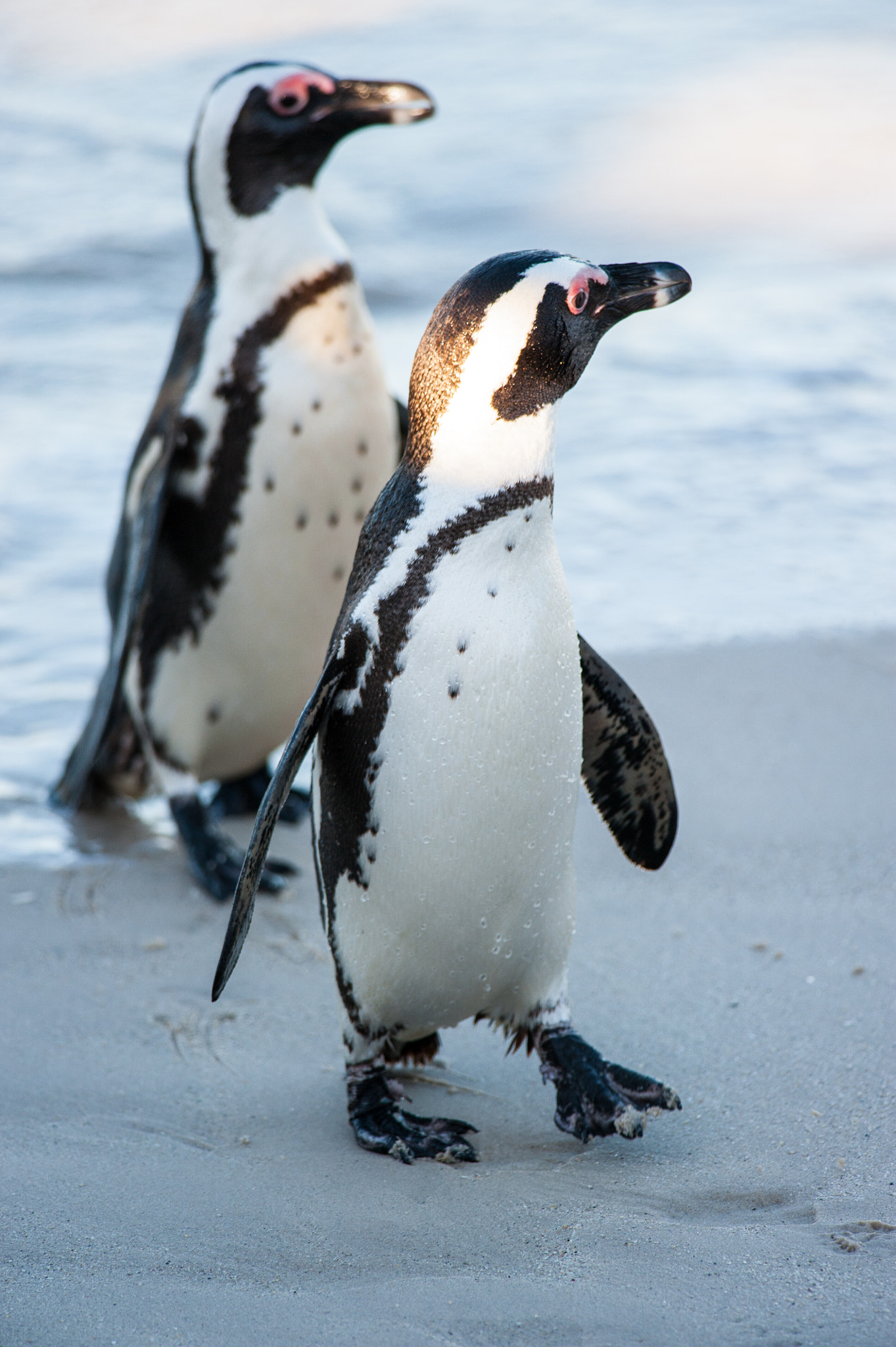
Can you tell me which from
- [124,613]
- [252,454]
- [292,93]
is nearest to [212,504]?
[252,454]

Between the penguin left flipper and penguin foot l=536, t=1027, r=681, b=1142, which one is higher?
penguin foot l=536, t=1027, r=681, b=1142

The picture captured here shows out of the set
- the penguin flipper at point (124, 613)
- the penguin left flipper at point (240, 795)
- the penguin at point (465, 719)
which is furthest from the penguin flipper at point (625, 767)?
the penguin left flipper at point (240, 795)

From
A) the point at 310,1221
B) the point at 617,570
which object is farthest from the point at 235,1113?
the point at 617,570

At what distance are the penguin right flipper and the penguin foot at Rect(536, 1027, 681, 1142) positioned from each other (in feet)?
4.28

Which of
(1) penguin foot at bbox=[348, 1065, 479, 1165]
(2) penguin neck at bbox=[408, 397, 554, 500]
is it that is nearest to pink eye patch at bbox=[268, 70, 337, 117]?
(2) penguin neck at bbox=[408, 397, 554, 500]

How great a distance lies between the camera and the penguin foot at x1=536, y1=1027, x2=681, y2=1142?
1887 millimetres

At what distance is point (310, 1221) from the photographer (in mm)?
1729

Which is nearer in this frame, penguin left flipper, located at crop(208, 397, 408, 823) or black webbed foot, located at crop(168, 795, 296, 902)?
black webbed foot, located at crop(168, 795, 296, 902)

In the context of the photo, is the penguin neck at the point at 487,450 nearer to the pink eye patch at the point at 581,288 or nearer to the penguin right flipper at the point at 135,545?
the pink eye patch at the point at 581,288

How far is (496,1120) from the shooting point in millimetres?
2039

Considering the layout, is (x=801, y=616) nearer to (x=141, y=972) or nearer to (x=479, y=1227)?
(x=141, y=972)

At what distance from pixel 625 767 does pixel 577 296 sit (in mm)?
677

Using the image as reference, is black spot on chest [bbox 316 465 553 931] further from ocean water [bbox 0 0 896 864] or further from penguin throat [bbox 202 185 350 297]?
ocean water [bbox 0 0 896 864]

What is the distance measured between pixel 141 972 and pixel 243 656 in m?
0.68
